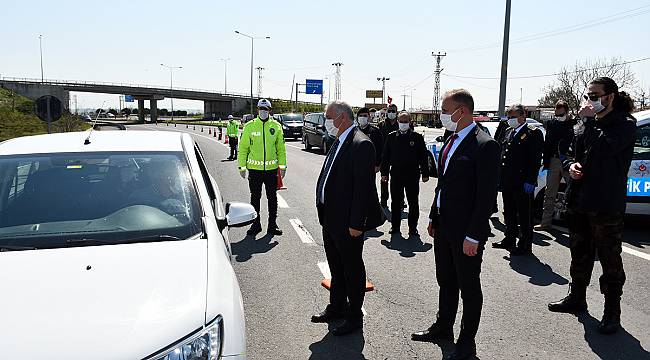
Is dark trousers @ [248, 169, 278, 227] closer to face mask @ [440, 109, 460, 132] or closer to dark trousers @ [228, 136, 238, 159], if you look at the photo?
face mask @ [440, 109, 460, 132]

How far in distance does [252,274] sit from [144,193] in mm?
2438

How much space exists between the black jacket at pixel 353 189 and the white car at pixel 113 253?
0.70 m

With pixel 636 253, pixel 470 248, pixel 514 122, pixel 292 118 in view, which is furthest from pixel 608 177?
pixel 292 118

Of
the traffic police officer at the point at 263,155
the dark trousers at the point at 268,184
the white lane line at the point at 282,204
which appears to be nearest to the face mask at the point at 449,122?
the traffic police officer at the point at 263,155

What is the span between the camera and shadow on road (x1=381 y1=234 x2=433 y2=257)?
22.2 feet

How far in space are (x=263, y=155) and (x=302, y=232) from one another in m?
1.33

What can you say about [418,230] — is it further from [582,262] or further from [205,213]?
[205,213]

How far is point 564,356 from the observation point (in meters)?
3.79

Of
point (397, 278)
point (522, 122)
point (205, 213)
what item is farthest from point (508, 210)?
point (205, 213)

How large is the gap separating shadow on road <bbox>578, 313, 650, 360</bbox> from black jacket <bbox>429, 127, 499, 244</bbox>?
1396 millimetres

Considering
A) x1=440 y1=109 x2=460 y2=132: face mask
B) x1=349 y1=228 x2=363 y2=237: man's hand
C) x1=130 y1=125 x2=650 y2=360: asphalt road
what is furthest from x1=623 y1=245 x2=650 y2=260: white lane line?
x1=349 y1=228 x2=363 y2=237: man's hand

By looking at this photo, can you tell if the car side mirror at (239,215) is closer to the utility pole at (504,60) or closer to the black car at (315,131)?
the utility pole at (504,60)

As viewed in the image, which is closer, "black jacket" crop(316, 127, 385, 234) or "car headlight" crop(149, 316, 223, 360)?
"car headlight" crop(149, 316, 223, 360)

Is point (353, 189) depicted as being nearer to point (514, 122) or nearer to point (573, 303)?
point (573, 303)
